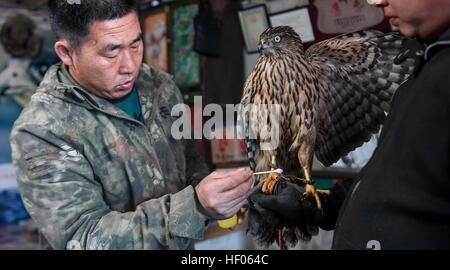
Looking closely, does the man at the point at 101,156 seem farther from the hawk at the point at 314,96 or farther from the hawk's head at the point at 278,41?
the hawk's head at the point at 278,41

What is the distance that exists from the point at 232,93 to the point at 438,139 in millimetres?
436

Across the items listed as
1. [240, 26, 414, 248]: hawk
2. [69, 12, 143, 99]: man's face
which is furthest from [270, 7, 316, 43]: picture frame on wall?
[69, 12, 143, 99]: man's face

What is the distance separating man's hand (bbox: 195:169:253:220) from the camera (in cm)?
72

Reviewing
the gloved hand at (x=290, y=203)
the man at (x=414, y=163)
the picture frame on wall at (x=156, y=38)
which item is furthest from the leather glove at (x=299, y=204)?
the picture frame on wall at (x=156, y=38)

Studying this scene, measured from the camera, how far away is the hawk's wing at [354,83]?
0.81 meters

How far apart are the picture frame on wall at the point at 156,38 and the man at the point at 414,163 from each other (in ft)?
1.55

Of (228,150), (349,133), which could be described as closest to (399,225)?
(349,133)

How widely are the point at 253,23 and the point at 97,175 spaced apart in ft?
1.44

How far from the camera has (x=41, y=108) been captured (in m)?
0.80

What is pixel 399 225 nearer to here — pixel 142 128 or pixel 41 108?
pixel 142 128

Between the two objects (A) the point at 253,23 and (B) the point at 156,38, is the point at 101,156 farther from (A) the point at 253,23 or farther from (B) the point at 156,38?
(A) the point at 253,23

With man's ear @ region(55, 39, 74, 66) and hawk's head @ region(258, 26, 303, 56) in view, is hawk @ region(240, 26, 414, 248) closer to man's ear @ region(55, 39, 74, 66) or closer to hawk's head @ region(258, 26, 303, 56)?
hawk's head @ region(258, 26, 303, 56)

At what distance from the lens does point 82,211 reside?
29.9 inches

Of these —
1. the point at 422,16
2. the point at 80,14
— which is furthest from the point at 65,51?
the point at 422,16
